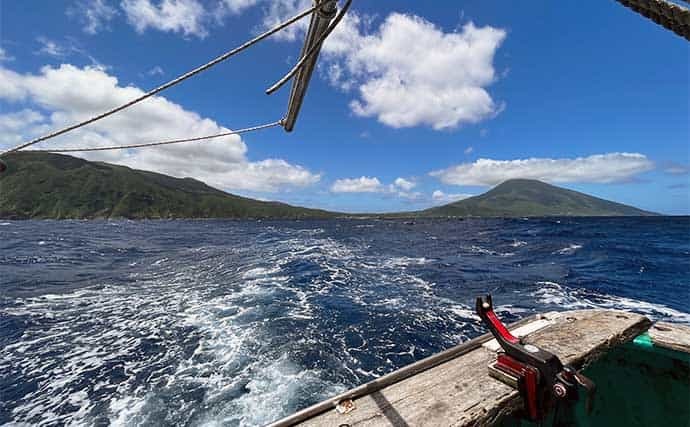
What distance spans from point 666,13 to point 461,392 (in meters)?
2.78

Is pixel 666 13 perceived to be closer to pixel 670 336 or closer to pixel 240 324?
pixel 670 336

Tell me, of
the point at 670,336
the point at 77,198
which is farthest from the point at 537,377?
the point at 77,198

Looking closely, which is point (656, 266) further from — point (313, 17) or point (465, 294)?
point (313, 17)

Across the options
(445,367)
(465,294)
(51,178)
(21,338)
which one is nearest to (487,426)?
(445,367)

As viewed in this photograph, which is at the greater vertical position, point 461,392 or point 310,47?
point 310,47

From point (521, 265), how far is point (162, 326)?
1997cm

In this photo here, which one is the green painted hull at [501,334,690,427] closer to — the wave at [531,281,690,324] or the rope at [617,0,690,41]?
the rope at [617,0,690,41]

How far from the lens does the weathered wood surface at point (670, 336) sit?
2.89 m

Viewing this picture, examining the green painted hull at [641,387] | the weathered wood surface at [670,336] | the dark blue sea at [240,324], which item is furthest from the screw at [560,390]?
the dark blue sea at [240,324]

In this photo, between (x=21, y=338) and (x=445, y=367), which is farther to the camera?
(x=21, y=338)

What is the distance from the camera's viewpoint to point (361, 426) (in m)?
1.72

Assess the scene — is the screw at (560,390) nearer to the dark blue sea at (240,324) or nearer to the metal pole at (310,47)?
the metal pole at (310,47)

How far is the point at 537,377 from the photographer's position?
195 centimetres

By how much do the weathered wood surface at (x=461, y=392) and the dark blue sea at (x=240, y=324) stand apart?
403cm
